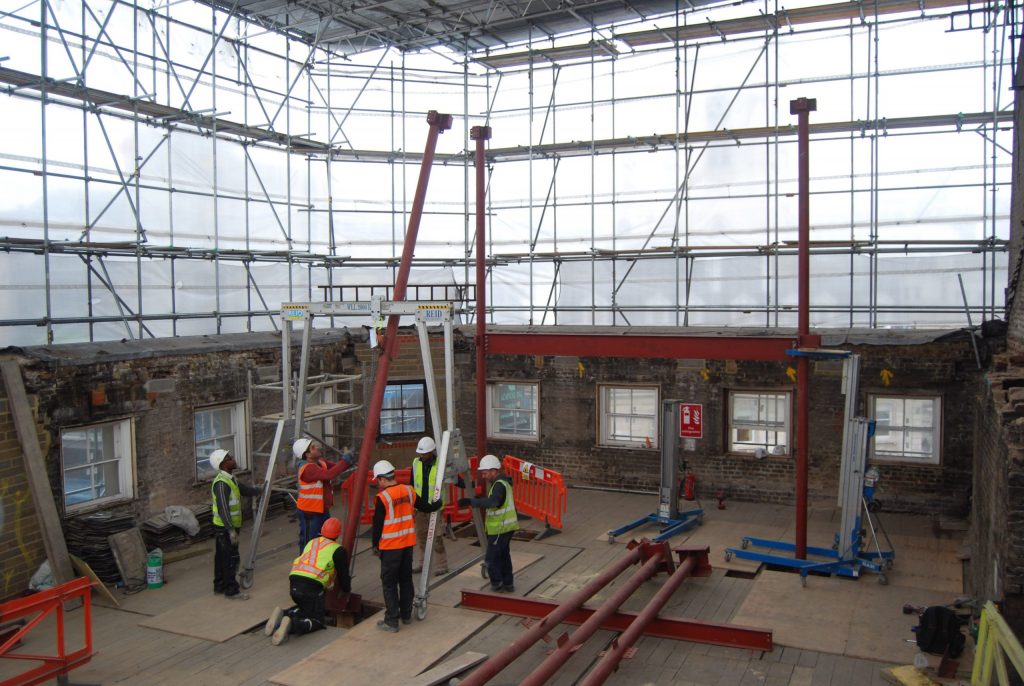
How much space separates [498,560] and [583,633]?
105 inches

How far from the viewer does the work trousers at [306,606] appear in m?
9.57

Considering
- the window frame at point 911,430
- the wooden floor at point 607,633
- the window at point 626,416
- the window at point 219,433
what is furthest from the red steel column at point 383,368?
the window frame at point 911,430

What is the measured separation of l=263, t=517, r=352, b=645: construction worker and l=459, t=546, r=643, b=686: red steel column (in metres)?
2.27

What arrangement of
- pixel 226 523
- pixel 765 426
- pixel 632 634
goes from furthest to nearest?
1. pixel 765 426
2. pixel 226 523
3. pixel 632 634

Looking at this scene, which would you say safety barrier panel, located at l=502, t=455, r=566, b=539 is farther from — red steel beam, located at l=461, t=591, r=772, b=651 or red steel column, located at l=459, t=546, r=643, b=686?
red steel beam, located at l=461, t=591, r=772, b=651

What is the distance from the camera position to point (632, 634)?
864 centimetres

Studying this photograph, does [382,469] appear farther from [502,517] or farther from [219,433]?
[219,433]

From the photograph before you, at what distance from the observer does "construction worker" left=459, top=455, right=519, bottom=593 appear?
418 inches

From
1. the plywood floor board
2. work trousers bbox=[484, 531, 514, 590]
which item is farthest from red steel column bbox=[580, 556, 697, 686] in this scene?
work trousers bbox=[484, 531, 514, 590]

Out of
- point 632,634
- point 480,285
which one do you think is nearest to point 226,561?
point 480,285

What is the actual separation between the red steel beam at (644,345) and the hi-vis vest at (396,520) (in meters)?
5.79

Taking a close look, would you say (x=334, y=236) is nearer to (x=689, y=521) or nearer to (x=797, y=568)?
(x=689, y=521)

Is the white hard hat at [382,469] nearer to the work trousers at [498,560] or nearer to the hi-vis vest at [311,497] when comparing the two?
the hi-vis vest at [311,497]

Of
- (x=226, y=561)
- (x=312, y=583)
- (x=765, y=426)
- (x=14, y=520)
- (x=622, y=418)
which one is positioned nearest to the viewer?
(x=312, y=583)
